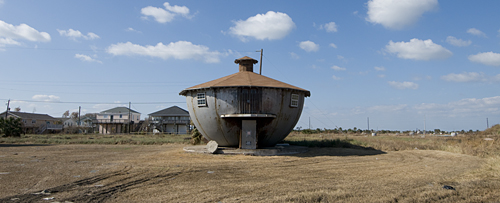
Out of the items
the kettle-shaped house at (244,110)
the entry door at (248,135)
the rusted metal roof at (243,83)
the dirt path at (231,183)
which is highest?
the rusted metal roof at (243,83)

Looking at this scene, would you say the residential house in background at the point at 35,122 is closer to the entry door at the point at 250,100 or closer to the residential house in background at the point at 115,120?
the residential house in background at the point at 115,120

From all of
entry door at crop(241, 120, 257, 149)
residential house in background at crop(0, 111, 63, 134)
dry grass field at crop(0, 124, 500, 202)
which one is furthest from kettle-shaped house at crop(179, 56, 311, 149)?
residential house in background at crop(0, 111, 63, 134)

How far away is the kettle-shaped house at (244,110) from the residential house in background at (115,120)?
50.5 m

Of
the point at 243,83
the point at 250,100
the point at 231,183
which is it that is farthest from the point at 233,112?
the point at 231,183

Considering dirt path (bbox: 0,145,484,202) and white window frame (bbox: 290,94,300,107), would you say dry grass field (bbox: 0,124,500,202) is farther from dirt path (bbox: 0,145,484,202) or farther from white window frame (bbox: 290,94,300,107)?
white window frame (bbox: 290,94,300,107)

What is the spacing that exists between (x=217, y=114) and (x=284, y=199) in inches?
378

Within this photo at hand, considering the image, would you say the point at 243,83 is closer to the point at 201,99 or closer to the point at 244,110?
the point at 244,110

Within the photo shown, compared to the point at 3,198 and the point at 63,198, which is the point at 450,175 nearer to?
the point at 63,198

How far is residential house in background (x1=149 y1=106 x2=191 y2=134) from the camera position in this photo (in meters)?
58.6

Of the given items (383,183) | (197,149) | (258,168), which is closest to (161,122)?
(197,149)

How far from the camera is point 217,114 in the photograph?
603 inches

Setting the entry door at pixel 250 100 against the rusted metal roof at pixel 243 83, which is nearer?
the entry door at pixel 250 100

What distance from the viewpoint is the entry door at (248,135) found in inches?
606

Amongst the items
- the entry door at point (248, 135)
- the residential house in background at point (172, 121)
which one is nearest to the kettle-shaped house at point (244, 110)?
the entry door at point (248, 135)
